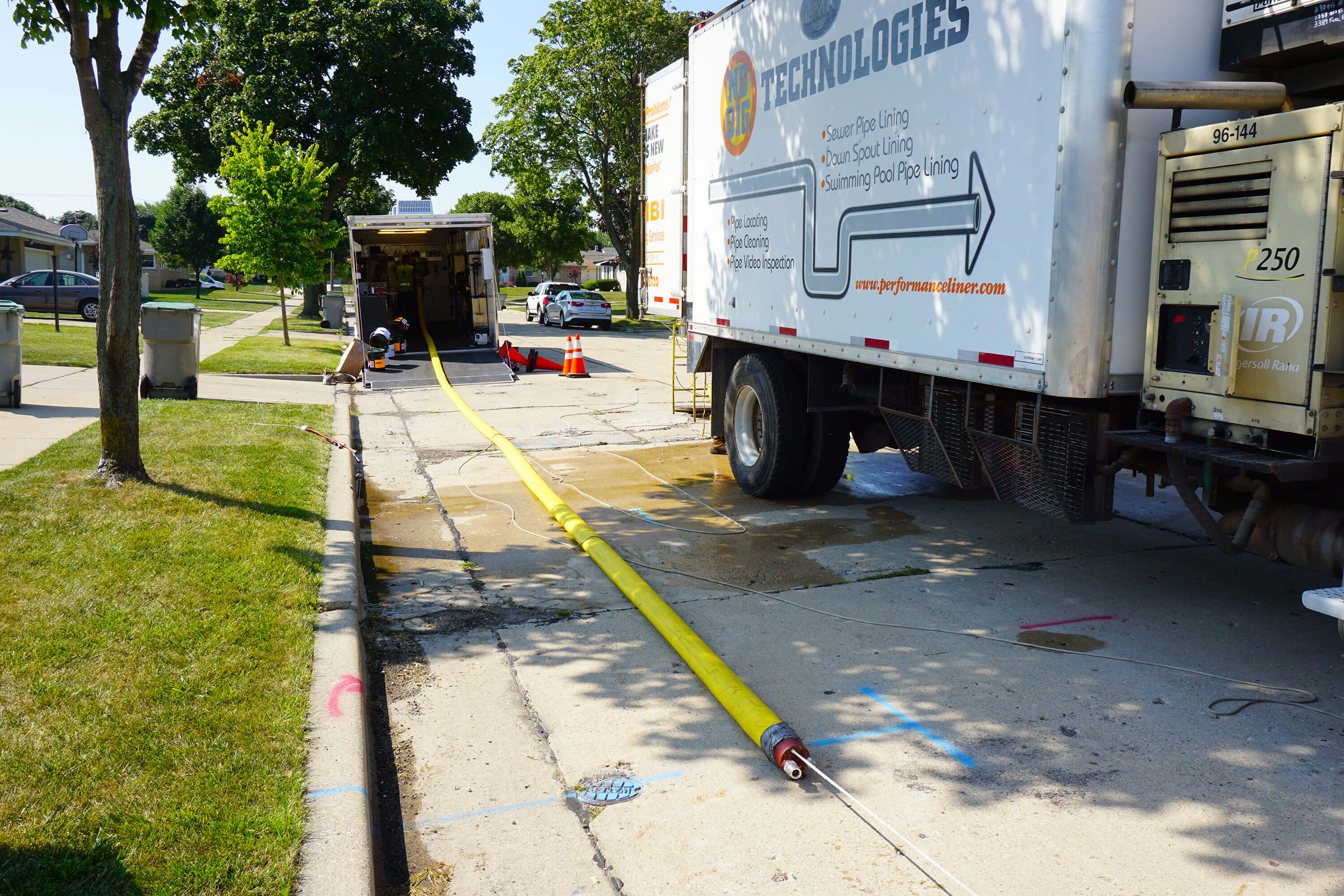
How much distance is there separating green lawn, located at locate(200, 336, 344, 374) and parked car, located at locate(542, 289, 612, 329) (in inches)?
537

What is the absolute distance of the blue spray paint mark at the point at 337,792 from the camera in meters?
3.58

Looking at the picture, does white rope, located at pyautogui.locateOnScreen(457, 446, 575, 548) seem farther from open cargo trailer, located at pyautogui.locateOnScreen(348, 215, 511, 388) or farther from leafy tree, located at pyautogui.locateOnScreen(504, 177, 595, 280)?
leafy tree, located at pyautogui.locateOnScreen(504, 177, 595, 280)

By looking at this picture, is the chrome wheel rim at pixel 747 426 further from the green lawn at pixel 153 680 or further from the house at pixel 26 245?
the house at pixel 26 245

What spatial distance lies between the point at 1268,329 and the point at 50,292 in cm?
3251

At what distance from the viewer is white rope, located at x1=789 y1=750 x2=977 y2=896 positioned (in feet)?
10.8

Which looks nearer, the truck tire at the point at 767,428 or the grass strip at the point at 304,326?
the truck tire at the point at 767,428

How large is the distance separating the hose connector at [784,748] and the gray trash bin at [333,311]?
106 ft

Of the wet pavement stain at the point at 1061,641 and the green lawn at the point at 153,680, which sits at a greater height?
the green lawn at the point at 153,680

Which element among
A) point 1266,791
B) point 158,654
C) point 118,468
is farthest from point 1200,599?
point 118,468

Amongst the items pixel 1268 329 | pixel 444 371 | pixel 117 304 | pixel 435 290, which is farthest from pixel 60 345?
pixel 1268 329

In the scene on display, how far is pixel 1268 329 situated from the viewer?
4332 mm

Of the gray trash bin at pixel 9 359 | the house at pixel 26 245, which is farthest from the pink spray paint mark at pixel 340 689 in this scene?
the house at pixel 26 245

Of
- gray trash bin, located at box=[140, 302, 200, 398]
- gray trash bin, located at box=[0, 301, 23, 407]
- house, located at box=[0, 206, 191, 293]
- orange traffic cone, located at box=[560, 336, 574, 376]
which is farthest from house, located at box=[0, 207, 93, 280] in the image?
gray trash bin, located at box=[0, 301, 23, 407]

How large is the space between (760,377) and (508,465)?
3.24 meters
